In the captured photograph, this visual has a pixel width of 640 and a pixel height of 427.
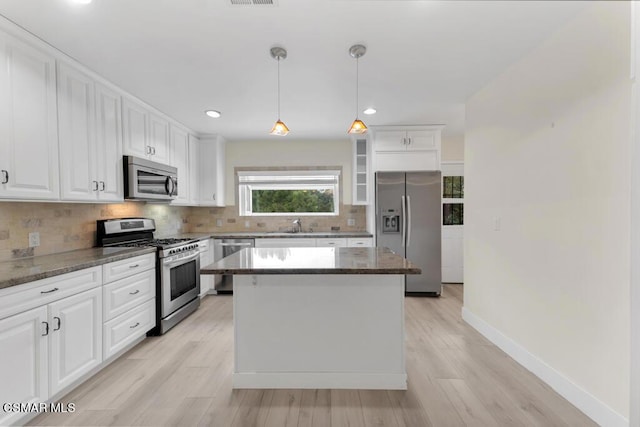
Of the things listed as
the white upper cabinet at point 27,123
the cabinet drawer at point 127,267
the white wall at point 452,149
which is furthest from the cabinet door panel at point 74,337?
the white wall at point 452,149

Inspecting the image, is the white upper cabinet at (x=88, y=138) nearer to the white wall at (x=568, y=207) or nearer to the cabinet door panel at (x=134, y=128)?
the cabinet door panel at (x=134, y=128)

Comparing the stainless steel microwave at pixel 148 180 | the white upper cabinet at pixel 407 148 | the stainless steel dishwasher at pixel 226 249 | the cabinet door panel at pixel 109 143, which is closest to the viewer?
the cabinet door panel at pixel 109 143

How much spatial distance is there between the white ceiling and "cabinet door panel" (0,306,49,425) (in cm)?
186

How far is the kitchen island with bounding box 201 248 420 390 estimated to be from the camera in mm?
2043

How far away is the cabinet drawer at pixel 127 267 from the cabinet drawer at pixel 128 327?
1.09 feet

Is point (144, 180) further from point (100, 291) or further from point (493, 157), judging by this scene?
point (493, 157)

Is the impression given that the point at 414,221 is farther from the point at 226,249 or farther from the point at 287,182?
the point at 226,249

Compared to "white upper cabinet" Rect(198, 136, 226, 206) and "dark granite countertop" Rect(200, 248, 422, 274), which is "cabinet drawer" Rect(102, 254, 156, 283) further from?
"white upper cabinet" Rect(198, 136, 226, 206)

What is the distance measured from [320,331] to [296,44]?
2.04 meters

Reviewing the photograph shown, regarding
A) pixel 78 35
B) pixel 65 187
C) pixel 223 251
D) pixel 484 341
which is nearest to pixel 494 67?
pixel 484 341

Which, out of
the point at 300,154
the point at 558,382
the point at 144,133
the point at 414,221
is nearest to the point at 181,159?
the point at 144,133

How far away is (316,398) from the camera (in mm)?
1963

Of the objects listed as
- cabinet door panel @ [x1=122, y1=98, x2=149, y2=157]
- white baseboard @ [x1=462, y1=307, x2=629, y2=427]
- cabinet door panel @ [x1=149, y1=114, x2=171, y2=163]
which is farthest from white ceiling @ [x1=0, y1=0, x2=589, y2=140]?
white baseboard @ [x1=462, y1=307, x2=629, y2=427]

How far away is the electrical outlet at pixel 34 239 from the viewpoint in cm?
234
